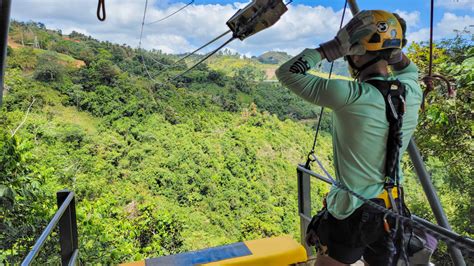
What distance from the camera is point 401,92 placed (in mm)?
888

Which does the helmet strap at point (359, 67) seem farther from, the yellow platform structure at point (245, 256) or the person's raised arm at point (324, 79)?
the yellow platform structure at point (245, 256)

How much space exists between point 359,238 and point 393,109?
335mm

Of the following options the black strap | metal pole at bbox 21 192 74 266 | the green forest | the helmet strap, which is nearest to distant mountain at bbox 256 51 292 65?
the green forest

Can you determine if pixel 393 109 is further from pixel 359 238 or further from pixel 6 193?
pixel 6 193

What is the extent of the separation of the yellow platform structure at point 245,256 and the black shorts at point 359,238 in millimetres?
965

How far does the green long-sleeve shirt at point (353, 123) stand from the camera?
84cm

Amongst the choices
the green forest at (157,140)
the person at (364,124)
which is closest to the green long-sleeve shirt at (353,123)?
the person at (364,124)

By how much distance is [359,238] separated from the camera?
3.08ft

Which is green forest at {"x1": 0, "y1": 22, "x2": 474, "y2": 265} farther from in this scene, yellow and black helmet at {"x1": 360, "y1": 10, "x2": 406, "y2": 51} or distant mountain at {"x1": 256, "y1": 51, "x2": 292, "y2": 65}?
yellow and black helmet at {"x1": 360, "y1": 10, "x2": 406, "y2": 51}

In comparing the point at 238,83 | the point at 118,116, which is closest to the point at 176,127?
the point at 118,116

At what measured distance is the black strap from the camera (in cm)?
87

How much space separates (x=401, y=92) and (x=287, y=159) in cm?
1368

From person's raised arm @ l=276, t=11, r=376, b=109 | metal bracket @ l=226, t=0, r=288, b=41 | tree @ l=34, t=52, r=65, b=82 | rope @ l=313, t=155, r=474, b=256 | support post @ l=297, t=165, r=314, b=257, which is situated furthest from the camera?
tree @ l=34, t=52, r=65, b=82

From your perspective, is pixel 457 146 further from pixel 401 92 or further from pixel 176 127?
pixel 176 127
